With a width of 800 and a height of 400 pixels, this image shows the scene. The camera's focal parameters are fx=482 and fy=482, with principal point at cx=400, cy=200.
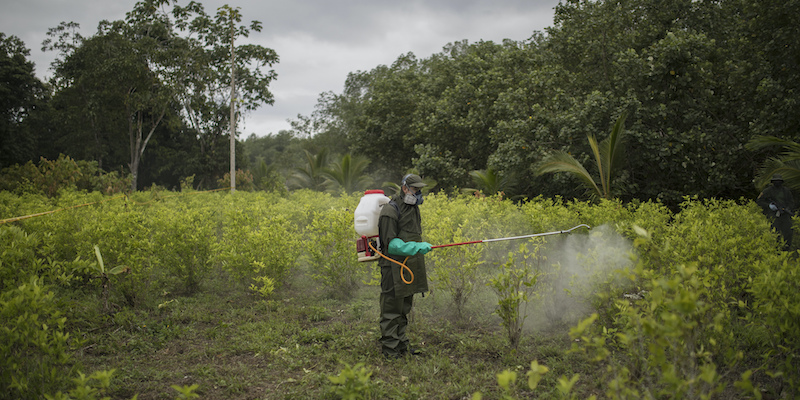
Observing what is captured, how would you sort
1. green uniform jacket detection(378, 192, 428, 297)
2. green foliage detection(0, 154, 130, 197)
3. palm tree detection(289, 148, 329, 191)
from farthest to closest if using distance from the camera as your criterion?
1. palm tree detection(289, 148, 329, 191)
2. green foliage detection(0, 154, 130, 197)
3. green uniform jacket detection(378, 192, 428, 297)

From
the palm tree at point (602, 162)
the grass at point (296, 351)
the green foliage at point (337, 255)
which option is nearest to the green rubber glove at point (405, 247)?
the grass at point (296, 351)

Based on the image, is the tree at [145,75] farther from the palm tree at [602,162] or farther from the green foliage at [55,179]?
the palm tree at [602,162]

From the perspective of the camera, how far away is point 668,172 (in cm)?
1105

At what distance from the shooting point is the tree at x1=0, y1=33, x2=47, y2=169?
23.9m

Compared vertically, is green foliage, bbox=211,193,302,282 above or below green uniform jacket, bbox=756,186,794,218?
below

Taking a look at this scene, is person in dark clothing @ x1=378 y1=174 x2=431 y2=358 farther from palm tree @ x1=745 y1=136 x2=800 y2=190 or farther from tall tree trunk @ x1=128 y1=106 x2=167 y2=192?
tall tree trunk @ x1=128 y1=106 x2=167 y2=192

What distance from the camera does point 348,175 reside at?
18.7 meters

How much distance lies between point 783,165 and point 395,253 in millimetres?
7422

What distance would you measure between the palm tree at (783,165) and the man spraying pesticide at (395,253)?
6.30 meters

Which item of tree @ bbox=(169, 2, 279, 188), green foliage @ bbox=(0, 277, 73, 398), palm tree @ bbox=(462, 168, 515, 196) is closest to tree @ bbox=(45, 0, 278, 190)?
tree @ bbox=(169, 2, 279, 188)

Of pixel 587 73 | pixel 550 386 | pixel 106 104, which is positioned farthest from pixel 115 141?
pixel 550 386

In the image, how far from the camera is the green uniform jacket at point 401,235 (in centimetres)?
420

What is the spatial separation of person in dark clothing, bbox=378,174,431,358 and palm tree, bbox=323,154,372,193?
1428cm

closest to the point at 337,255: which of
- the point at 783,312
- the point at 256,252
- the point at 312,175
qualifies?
the point at 256,252
